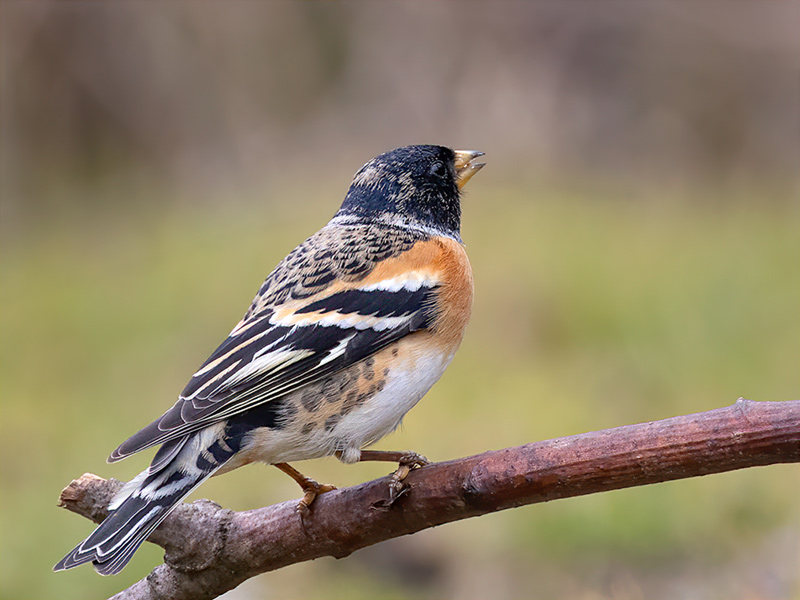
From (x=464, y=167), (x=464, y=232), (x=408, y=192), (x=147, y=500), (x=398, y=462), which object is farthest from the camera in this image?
(x=464, y=232)

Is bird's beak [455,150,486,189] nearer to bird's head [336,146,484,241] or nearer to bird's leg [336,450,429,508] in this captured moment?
bird's head [336,146,484,241]

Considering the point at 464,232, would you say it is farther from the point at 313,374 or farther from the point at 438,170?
the point at 313,374

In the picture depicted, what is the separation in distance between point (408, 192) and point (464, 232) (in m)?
4.27

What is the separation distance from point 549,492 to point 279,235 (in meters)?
6.01

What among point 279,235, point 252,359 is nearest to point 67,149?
point 279,235

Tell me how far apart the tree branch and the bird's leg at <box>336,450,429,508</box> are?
32 millimetres

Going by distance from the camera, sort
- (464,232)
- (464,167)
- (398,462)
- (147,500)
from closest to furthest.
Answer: (147,500)
(398,462)
(464,167)
(464,232)

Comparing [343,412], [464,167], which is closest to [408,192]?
[464,167]

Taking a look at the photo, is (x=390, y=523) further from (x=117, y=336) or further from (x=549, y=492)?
(x=117, y=336)

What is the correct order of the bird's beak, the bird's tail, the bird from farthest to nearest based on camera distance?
the bird's beak, the bird, the bird's tail

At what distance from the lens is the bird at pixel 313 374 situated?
2791mm

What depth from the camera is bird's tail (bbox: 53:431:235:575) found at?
257 cm

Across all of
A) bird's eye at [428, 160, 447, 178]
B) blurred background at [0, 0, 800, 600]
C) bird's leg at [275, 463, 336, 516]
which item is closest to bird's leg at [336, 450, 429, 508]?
bird's leg at [275, 463, 336, 516]

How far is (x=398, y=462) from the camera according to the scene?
3.01 m
